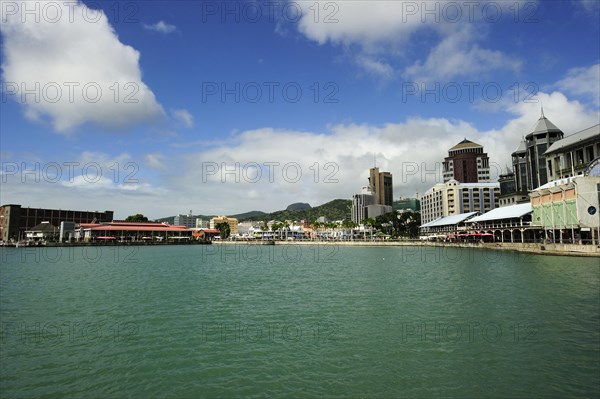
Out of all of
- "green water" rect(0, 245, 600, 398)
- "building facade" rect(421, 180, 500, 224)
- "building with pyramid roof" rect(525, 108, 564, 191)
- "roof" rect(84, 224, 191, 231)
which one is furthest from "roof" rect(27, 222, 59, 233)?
"building with pyramid roof" rect(525, 108, 564, 191)

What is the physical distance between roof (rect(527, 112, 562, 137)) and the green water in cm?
10980

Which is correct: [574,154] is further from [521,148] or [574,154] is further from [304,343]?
[304,343]

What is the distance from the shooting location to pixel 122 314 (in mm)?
20266

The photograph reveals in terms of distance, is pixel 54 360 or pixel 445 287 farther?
pixel 445 287

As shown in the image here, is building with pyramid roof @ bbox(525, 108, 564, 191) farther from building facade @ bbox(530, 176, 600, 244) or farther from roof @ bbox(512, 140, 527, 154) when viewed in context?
building facade @ bbox(530, 176, 600, 244)

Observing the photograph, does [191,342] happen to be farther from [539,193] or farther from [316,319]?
[539,193]

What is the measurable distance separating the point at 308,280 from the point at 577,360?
2347 centimetres

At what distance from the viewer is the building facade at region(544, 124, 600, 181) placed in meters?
82.7

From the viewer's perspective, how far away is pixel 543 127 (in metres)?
118

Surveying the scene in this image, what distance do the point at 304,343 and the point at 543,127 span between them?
13124cm

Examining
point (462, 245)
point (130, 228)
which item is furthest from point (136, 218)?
point (462, 245)

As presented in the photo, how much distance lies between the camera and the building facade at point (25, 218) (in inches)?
5758

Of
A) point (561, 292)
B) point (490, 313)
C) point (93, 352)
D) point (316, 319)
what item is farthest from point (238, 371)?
point (561, 292)

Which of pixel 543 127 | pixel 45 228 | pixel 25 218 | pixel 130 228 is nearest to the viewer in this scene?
pixel 543 127
